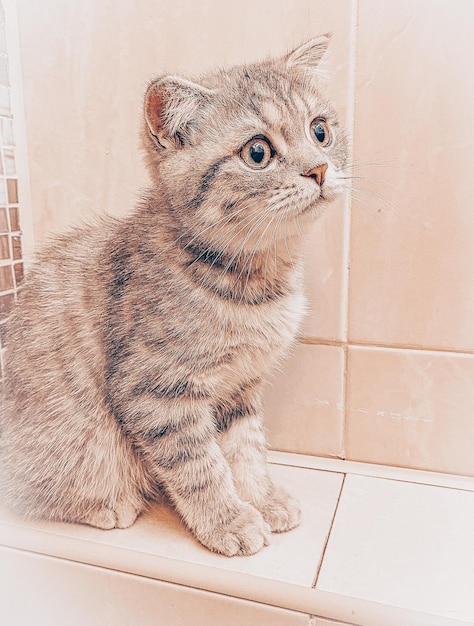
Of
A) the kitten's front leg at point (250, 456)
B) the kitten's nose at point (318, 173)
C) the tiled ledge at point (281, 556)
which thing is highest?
the kitten's nose at point (318, 173)

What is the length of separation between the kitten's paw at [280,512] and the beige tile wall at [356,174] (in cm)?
17

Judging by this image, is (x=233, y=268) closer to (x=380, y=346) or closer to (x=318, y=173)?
(x=318, y=173)

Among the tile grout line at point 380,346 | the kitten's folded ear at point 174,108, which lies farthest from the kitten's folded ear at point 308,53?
the tile grout line at point 380,346

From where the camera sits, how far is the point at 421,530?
0.79m

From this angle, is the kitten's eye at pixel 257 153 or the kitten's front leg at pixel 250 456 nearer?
the kitten's eye at pixel 257 153

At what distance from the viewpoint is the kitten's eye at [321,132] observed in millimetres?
717

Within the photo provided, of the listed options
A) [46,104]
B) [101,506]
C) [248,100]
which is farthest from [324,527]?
[46,104]

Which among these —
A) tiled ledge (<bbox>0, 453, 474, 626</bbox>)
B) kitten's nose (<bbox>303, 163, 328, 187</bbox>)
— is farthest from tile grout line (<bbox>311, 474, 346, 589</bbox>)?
kitten's nose (<bbox>303, 163, 328, 187</bbox>)

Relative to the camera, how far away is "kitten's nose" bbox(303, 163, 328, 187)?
2.14 ft

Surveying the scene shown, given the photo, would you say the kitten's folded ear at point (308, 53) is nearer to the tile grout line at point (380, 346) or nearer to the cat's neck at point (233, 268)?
the cat's neck at point (233, 268)

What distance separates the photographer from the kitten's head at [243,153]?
657 mm

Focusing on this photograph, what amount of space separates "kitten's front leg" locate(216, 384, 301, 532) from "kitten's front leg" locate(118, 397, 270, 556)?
0.18ft

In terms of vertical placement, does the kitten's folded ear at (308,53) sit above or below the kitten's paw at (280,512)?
above

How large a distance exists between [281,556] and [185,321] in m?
0.33
